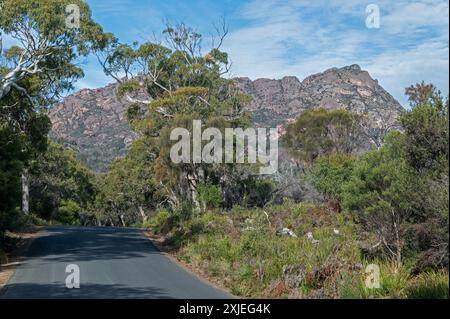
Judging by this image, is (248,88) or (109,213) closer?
(109,213)

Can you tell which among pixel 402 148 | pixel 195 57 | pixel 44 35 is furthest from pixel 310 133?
pixel 402 148

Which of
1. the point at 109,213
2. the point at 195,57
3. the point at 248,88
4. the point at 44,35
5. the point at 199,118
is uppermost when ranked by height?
the point at 248,88

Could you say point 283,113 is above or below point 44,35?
above

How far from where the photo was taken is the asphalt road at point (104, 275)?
13.2m

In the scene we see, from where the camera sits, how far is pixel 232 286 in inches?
585

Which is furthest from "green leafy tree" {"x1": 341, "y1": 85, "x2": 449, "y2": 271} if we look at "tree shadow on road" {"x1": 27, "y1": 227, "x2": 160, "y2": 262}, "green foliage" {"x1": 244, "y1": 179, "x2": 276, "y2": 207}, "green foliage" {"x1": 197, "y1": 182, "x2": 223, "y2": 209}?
"green foliage" {"x1": 244, "y1": 179, "x2": 276, "y2": 207}

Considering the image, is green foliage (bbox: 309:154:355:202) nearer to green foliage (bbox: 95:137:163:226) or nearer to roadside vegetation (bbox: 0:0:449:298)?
roadside vegetation (bbox: 0:0:449:298)

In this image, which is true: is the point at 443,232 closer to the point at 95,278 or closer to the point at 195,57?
the point at 95,278

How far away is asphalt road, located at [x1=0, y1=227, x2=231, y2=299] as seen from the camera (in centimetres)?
1319

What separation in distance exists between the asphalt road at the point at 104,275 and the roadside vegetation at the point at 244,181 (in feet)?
3.75

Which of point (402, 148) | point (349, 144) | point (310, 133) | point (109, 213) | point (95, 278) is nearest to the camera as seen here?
point (402, 148)

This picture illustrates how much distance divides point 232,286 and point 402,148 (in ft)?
18.1

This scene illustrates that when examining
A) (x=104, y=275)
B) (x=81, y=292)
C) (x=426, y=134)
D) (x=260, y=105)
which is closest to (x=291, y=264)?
(x=426, y=134)

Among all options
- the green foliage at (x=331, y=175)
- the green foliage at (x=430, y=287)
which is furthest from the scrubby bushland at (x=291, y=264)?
the green foliage at (x=331, y=175)
